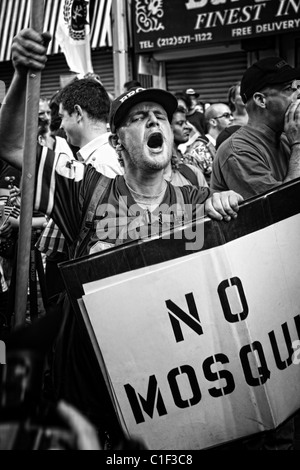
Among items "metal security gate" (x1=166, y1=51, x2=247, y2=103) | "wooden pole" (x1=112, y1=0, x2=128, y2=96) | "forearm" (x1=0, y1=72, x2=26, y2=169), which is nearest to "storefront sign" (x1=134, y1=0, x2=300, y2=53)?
"metal security gate" (x1=166, y1=51, x2=247, y2=103)

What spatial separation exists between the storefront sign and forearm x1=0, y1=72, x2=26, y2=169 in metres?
7.93

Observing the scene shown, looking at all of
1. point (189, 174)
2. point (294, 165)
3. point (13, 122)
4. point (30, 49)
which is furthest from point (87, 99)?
point (30, 49)

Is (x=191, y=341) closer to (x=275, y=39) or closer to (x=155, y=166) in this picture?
(x=155, y=166)

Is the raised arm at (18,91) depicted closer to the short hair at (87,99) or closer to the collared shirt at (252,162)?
the collared shirt at (252,162)

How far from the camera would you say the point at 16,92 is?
106 inches

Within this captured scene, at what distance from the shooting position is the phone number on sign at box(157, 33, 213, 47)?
426 inches

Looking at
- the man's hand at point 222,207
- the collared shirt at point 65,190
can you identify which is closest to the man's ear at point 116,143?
the collared shirt at point 65,190

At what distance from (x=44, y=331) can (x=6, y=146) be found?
1.54m

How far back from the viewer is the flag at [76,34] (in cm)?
718

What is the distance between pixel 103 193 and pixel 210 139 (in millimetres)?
5426

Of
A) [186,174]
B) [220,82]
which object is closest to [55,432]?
[186,174]

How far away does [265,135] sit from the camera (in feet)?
12.8

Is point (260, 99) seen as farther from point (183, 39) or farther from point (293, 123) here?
point (183, 39)

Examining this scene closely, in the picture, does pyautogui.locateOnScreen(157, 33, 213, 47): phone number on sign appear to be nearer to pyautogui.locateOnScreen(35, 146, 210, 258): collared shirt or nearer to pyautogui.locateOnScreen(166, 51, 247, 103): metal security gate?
pyautogui.locateOnScreen(166, 51, 247, 103): metal security gate
